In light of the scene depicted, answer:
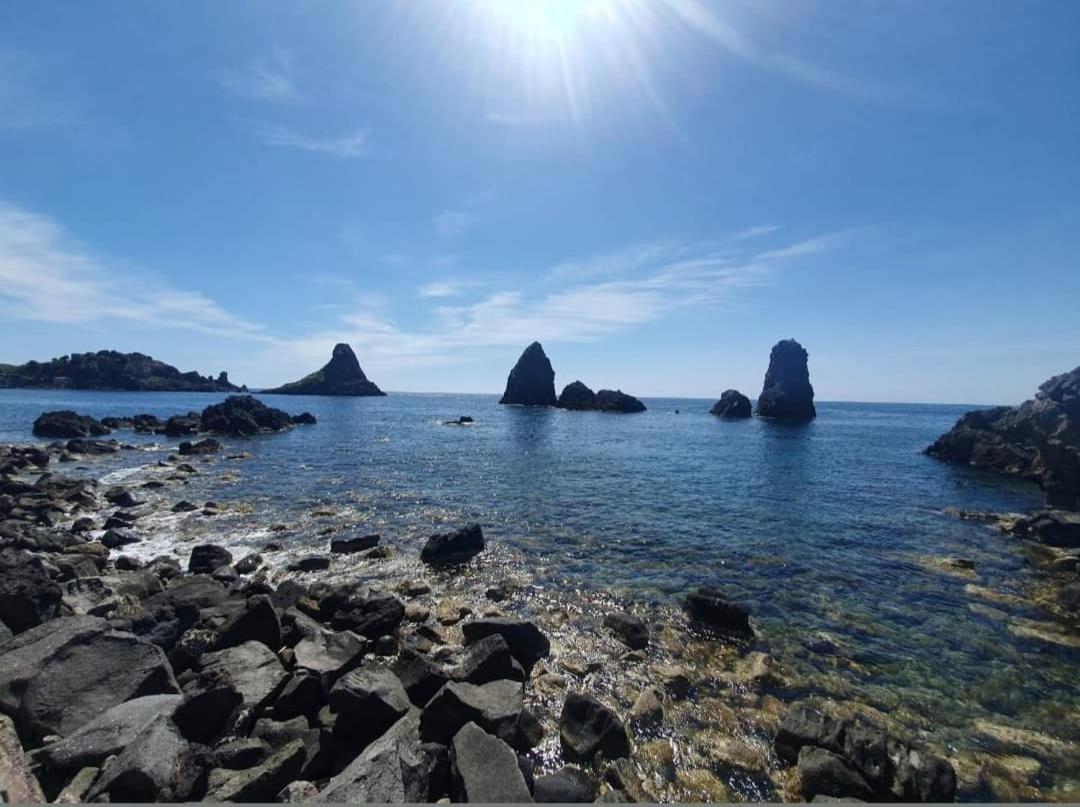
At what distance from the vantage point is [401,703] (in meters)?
10.5

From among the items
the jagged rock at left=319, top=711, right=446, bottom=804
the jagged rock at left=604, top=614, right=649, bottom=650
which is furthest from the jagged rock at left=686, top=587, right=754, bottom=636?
the jagged rock at left=319, top=711, right=446, bottom=804

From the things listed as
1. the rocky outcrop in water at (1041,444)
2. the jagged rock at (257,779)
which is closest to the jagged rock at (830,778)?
the jagged rock at (257,779)

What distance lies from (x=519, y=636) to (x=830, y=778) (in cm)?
784

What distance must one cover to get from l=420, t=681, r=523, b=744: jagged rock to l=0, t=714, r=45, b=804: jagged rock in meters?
5.91

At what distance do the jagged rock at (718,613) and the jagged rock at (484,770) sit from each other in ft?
32.5

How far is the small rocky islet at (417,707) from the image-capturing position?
8.45 metres

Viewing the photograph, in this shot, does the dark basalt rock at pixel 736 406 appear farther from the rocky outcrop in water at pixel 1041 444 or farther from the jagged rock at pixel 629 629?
the jagged rock at pixel 629 629

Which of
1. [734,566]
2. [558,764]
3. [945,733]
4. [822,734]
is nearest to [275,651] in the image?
[558,764]

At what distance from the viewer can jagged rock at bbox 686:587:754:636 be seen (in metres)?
15.9

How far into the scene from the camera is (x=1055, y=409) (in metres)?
40.2

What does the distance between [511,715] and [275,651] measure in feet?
24.6

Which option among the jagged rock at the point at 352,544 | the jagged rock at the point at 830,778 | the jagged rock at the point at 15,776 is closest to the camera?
the jagged rock at the point at 15,776

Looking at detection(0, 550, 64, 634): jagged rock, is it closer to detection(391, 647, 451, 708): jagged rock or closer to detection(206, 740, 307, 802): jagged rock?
detection(206, 740, 307, 802): jagged rock

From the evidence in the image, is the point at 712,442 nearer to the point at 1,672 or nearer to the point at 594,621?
the point at 594,621
